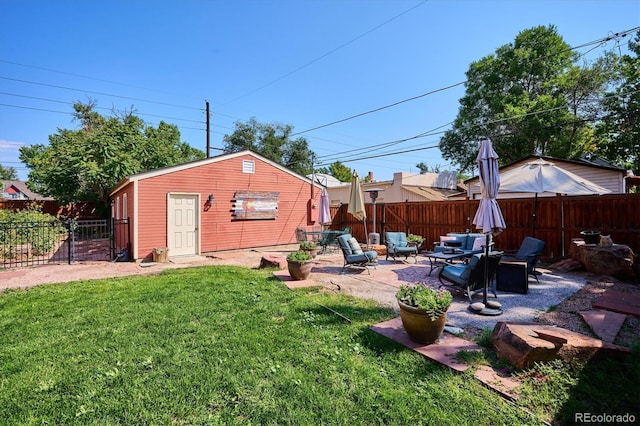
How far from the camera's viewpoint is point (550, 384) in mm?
2416

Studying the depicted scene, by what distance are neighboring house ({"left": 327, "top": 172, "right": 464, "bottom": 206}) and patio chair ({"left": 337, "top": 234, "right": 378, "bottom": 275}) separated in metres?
12.4

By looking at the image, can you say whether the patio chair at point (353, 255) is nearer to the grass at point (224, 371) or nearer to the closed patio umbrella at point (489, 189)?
the grass at point (224, 371)

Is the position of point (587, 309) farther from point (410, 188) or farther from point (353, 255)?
point (410, 188)

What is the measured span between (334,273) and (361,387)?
188 inches

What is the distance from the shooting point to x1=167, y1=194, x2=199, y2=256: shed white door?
10062 mm

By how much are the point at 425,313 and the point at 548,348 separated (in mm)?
1044

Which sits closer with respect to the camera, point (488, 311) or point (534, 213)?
point (488, 311)

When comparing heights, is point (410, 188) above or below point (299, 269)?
above

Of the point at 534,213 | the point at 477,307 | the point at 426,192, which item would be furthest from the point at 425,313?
the point at 426,192

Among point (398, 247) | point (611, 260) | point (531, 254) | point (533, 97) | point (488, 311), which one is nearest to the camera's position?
point (488, 311)

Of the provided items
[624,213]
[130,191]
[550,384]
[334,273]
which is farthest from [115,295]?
[624,213]

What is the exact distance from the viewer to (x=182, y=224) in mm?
10367

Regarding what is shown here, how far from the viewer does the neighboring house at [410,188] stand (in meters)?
20.5

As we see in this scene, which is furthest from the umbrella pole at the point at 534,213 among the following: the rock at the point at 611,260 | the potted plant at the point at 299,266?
the potted plant at the point at 299,266
